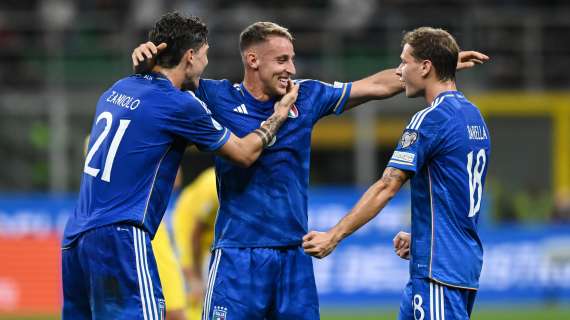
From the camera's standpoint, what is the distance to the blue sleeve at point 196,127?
689 cm

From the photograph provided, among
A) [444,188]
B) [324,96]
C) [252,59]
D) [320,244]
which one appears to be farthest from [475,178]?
[252,59]

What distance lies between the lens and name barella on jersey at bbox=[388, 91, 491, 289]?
6.61 m

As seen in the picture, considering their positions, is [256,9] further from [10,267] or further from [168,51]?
[168,51]

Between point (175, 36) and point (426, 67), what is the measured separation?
62.5 inches

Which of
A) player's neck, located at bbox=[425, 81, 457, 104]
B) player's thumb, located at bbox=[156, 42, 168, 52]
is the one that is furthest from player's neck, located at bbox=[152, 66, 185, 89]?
player's neck, located at bbox=[425, 81, 457, 104]

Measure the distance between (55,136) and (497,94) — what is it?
913cm

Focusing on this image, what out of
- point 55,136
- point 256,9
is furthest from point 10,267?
point 256,9

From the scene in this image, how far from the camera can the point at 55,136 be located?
2111 cm

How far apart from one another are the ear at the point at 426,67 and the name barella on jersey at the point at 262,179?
2.99ft

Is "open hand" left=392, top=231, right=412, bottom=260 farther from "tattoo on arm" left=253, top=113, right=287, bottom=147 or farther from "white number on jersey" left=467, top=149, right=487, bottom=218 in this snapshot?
"tattoo on arm" left=253, top=113, right=287, bottom=147

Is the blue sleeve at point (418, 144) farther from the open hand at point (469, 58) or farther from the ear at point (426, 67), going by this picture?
the open hand at point (469, 58)

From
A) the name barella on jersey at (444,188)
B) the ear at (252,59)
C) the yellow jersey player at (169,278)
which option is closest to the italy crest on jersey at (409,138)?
the name barella on jersey at (444,188)

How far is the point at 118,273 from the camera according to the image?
6.68m

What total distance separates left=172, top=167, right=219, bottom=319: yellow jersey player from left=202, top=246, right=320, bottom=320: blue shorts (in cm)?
312
